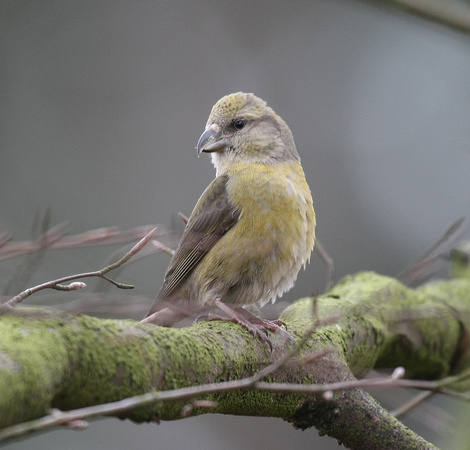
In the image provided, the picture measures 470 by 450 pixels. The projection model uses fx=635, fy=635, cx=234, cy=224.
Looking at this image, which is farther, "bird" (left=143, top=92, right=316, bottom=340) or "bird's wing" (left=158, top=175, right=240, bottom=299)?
"bird's wing" (left=158, top=175, right=240, bottom=299)

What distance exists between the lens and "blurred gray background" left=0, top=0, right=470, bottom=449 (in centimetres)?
814

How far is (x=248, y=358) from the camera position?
2508 millimetres

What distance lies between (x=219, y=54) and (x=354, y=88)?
228cm

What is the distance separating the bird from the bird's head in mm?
31

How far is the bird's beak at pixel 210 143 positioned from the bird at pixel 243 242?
14cm

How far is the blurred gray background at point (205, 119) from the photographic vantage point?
26.7ft

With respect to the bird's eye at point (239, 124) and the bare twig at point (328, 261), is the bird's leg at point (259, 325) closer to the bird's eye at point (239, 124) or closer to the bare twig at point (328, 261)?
the bare twig at point (328, 261)

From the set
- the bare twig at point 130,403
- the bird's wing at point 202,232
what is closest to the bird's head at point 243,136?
the bird's wing at point 202,232

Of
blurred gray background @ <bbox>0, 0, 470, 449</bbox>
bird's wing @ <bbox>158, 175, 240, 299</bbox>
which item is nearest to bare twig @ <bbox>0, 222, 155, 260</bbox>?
bird's wing @ <bbox>158, 175, 240, 299</bbox>

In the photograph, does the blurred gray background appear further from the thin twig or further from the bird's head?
the thin twig

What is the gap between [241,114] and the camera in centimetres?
409

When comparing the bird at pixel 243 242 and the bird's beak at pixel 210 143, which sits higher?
the bird's beak at pixel 210 143

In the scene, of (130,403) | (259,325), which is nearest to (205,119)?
(259,325)

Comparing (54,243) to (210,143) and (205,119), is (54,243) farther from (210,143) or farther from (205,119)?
(205,119)
